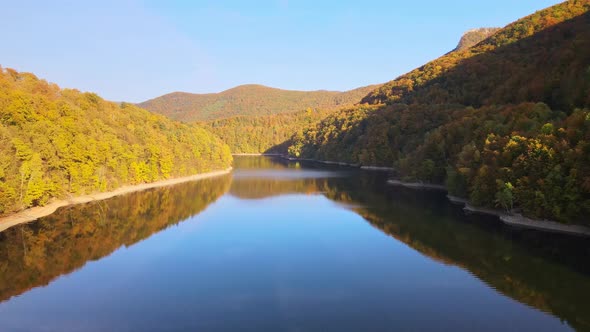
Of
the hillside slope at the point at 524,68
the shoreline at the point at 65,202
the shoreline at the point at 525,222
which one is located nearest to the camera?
the shoreline at the point at 525,222

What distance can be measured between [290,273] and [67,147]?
56388 millimetres

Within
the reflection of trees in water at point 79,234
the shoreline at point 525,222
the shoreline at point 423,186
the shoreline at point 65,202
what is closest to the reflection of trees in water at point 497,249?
the shoreline at point 525,222

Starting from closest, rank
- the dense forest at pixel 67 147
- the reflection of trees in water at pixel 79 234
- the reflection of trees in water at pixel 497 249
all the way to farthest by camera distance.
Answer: the reflection of trees in water at pixel 497 249 < the reflection of trees in water at pixel 79 234 < the dense forest at pixel 67 147

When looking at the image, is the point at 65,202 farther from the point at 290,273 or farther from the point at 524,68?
the point at 524,68

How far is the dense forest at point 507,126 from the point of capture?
163 feet

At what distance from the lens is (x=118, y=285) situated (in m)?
35.5

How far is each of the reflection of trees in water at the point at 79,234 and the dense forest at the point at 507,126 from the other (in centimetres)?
4908

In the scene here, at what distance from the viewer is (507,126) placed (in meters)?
67.9

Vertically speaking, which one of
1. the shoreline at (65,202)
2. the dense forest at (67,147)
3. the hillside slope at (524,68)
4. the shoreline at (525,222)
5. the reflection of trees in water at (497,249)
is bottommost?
the reflection of trees in water at (497,249)

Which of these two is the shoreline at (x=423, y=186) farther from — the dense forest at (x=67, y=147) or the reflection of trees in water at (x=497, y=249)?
the dense forest at (x=67, y=147)

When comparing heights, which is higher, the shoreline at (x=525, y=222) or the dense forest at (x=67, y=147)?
the dense forest at (x=67, y=147)

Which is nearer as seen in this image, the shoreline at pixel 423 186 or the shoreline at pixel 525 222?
the shoreline at pixel 525 222

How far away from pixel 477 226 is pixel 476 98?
10117 cm

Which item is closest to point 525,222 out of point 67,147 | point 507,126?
point 507,126
